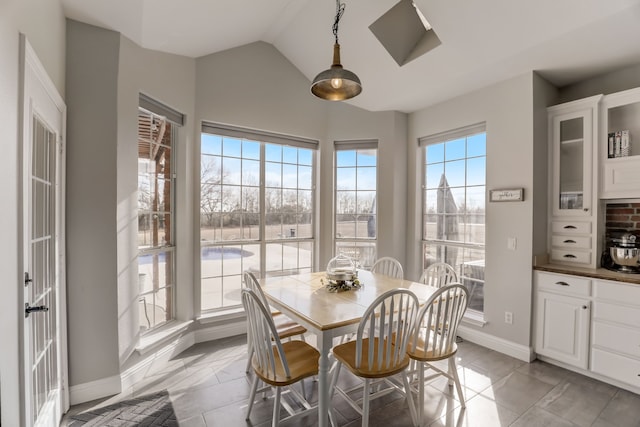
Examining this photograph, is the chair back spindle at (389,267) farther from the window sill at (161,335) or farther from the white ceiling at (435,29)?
the window sill at (161,335)

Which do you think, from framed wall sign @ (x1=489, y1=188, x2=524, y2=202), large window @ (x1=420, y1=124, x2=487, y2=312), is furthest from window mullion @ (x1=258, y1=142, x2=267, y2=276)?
framed wall sign @ (x1=489, y1=188, x2=524, y2=202)

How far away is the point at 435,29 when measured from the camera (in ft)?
8.51

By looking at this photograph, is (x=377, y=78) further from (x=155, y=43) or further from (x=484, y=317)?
(x=484, y=317)

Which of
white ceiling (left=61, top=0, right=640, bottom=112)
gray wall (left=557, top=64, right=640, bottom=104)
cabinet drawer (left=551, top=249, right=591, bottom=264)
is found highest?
white ceiling (left=61, top=0, right=640, bottom=112)

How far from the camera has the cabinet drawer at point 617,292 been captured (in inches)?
91.3

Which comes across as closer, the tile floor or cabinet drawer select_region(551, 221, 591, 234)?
the tile floor

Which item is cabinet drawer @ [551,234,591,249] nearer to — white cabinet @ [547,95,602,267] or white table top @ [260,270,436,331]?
white cabinet @ [547,95,602,267]

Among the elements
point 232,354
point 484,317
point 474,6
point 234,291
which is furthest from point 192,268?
point 474,6

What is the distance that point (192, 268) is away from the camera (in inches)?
126

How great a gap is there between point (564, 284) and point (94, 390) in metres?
3.88

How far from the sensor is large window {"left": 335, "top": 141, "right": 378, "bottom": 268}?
4051 millimetres

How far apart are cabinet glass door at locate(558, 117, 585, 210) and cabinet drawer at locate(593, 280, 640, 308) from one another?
73cm

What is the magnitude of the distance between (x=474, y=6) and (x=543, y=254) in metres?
2.30

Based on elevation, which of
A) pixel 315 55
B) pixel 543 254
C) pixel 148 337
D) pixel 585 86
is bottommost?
pixel 148 337
